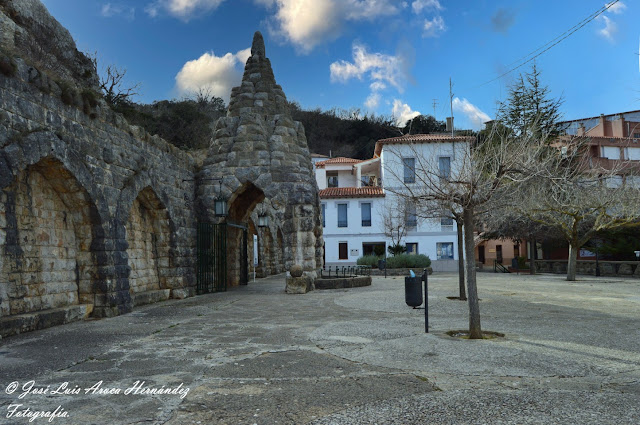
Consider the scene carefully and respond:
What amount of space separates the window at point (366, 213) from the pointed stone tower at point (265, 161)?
841 inches

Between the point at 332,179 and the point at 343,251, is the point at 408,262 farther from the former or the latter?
the point at 332,179

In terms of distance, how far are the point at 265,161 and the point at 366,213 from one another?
23.4 meters

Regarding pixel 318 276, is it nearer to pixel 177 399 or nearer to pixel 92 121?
pixel 92 121

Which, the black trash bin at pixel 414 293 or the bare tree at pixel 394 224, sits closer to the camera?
the black trash bin at pixel 414 293

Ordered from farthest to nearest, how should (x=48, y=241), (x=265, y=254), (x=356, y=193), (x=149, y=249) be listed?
(x=356, y=193)
(x=265, y=254)
(x=149, y=249)
(x=48, y=241)

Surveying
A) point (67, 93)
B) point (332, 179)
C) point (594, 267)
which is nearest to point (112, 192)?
point (67, 93)

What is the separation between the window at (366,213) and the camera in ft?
125

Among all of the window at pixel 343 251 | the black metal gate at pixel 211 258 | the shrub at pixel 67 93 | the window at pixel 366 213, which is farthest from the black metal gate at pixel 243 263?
the window at pixel 366 213

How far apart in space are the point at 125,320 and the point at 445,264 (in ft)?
96.8

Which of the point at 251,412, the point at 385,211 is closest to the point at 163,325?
the point at 251,412

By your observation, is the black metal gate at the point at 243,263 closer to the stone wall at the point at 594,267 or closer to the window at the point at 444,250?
the stone wall at the point at 594,267

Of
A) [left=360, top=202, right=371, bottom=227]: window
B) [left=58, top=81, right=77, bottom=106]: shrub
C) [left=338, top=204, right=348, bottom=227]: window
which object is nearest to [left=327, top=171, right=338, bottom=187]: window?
[left=338, top=204, right=348, bottom=227]: window

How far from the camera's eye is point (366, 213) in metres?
38.1

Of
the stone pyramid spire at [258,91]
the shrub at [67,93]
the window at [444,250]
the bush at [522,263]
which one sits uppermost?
the stone pyramid spire at [258,91]
